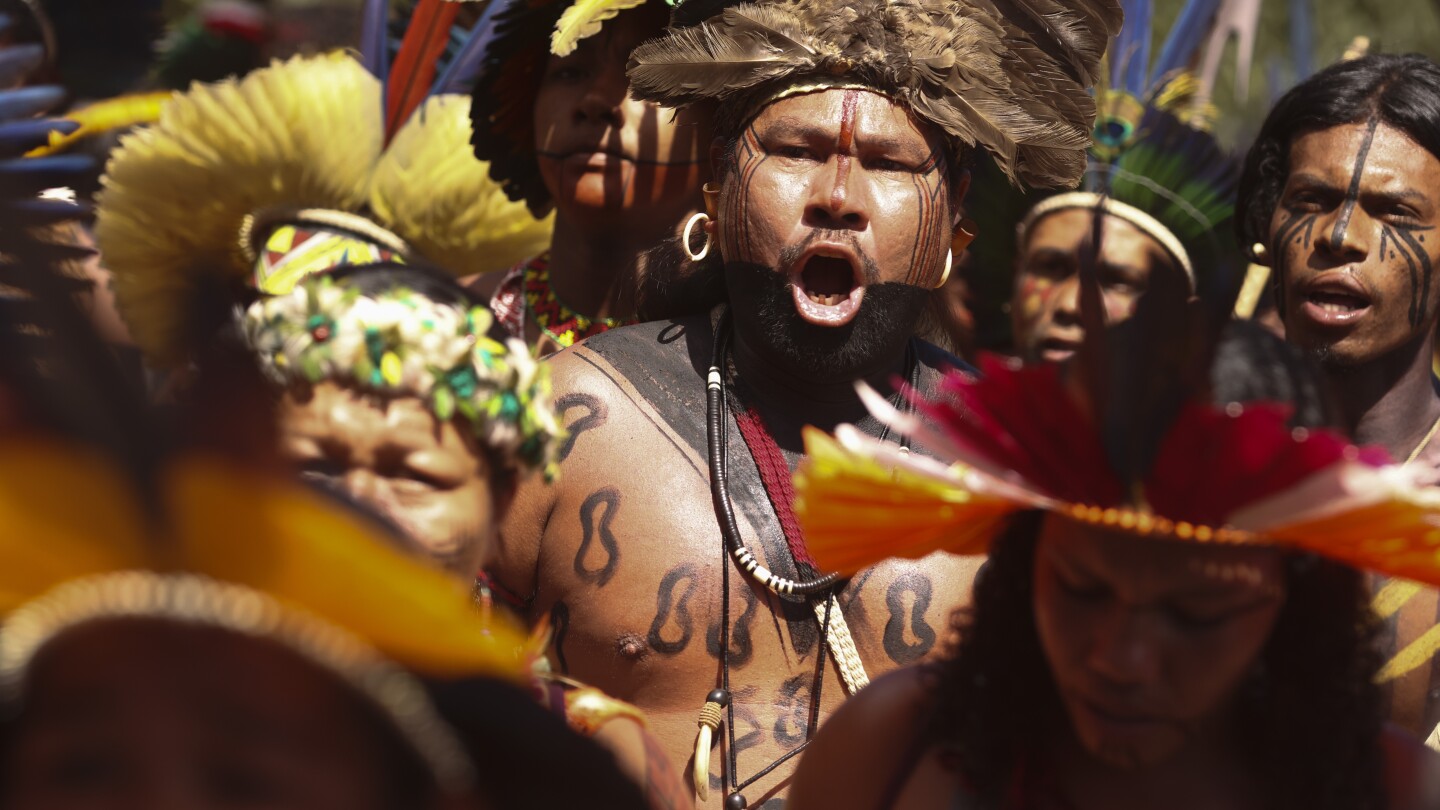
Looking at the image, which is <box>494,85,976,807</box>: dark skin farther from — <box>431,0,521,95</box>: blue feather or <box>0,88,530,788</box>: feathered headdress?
<box>0,88,530,788</box>: feathered headdress

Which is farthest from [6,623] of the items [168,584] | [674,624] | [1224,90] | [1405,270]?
[1224,90]

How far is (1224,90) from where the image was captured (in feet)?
25.6

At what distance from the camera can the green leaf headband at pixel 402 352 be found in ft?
7.26

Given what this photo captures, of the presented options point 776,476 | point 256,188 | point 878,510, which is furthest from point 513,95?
point 878,510

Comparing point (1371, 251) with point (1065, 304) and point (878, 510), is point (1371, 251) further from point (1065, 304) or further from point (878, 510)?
point (878, 510)

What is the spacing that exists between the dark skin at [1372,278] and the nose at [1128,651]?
2.09 meters

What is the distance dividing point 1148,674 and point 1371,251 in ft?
7.31

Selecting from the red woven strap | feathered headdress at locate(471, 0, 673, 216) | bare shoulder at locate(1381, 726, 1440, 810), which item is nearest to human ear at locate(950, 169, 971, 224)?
the red woven strap

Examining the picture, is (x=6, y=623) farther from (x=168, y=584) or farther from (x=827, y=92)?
(x=827, y=92)

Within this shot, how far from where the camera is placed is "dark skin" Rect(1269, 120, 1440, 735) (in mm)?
3891

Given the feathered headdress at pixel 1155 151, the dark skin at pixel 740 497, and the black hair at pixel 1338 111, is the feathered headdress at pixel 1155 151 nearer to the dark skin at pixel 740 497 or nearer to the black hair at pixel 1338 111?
the black hair at pixel 1338 111

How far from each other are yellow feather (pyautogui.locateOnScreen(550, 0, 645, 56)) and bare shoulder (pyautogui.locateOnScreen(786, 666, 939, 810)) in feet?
7.59

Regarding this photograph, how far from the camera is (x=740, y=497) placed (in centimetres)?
367

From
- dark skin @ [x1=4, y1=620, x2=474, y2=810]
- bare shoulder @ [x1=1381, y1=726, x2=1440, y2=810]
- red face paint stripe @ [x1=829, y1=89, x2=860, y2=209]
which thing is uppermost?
dark skin @ [x1=4, y1=620, x2=474, y2=810]
